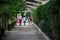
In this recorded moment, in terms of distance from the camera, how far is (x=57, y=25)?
33.9 ft

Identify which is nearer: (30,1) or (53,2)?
(53,2)

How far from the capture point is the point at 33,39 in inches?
614

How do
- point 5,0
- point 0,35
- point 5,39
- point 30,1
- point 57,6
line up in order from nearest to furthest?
point 57,6
point 5,0
point 5,39
point 0,35
point 30,1

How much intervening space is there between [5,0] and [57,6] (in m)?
3.03

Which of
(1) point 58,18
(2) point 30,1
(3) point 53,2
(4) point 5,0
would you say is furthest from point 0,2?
(2) point 30,1

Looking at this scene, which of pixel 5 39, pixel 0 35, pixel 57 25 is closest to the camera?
pixel 57 25

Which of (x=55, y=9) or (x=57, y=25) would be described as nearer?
(x=57, y=25)

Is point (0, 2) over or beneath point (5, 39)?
over

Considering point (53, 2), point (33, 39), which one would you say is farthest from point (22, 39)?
point (53, 2)

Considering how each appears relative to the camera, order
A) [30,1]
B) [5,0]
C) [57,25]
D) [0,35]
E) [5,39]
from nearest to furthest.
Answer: [57,25] → [5,0] → [5,39] → [0,35] → [30,1]

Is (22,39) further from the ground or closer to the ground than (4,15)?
closer to the ground

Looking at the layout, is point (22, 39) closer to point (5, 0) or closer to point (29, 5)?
point (5, 0)

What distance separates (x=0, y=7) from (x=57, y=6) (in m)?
3.63

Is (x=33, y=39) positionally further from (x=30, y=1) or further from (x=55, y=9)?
(x=30, y=1)
